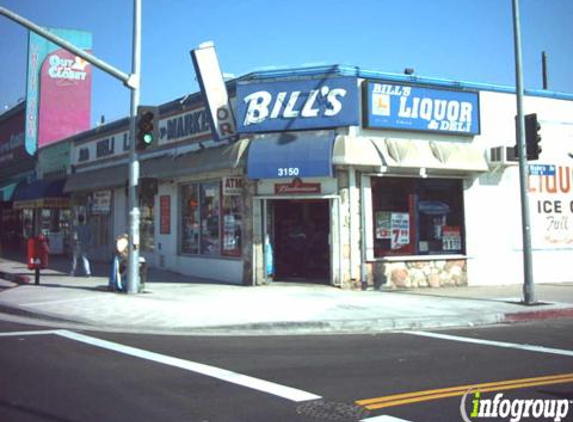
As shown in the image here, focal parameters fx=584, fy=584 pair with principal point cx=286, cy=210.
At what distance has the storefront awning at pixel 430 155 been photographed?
1627cm

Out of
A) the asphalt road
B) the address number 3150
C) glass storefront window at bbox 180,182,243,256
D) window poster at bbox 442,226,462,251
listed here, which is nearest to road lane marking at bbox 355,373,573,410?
the asphalt road

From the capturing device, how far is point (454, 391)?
6.48 m

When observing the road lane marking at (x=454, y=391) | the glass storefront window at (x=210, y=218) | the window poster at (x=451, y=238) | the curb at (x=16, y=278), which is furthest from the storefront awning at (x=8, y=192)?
the road lane marking at (x=454, y=391)

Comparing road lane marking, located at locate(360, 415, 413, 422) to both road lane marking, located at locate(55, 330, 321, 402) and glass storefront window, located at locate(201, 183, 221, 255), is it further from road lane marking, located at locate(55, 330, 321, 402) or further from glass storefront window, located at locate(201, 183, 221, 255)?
glass storefront window, located at locate(201, 183, 221, 255)

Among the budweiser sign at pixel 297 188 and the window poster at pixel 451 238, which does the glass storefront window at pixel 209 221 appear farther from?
the window poster at pixel 451 238

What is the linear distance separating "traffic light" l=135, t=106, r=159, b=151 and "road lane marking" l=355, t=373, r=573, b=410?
10.4 meters

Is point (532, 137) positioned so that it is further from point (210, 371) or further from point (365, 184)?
point (210, 371)

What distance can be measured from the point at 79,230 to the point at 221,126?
6.32m

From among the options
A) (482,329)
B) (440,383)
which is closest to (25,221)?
(482,329)

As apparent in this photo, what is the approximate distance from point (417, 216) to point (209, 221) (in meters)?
6.67

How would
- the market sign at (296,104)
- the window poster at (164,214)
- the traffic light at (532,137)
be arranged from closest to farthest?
the traffic light at (532,137)
the market sign at (296,104)
the window poster at (164,214)

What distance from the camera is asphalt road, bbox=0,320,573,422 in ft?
18.9

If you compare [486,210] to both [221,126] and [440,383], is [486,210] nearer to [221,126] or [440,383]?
[221,126]
